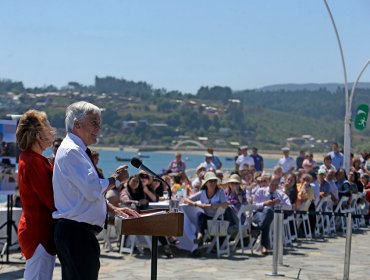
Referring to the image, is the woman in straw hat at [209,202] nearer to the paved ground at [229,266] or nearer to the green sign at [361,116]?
the paved ground at [229,266]

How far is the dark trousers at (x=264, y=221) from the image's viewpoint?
14.4 meters

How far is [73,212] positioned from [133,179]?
28.2ft

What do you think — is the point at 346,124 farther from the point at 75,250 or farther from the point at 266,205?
the point at 75,250

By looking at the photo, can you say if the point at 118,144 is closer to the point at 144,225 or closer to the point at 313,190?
the point at 313,190

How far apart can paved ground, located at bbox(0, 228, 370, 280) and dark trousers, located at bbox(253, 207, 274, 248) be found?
350mm

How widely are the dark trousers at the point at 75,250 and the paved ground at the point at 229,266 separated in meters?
4.99

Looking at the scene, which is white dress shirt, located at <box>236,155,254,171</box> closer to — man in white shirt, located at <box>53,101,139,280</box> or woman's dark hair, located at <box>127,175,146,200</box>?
woman's dark hair, located at <box>127,175,146,200</box>

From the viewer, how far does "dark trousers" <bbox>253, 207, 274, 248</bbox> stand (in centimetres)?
1438

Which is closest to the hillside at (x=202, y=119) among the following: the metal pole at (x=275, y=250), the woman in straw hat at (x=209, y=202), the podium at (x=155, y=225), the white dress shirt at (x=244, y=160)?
the white dress shirt at (x=244, y=160)

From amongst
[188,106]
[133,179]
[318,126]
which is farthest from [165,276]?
[318,126]

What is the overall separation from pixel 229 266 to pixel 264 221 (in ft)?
7.84

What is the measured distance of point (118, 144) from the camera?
11912 cm

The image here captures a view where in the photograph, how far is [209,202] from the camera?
14.2m

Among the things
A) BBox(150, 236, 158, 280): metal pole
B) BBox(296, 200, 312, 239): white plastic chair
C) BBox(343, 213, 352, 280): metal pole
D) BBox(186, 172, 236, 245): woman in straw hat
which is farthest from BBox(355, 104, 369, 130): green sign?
BBox(150, 236, 158, 280): metal pole
